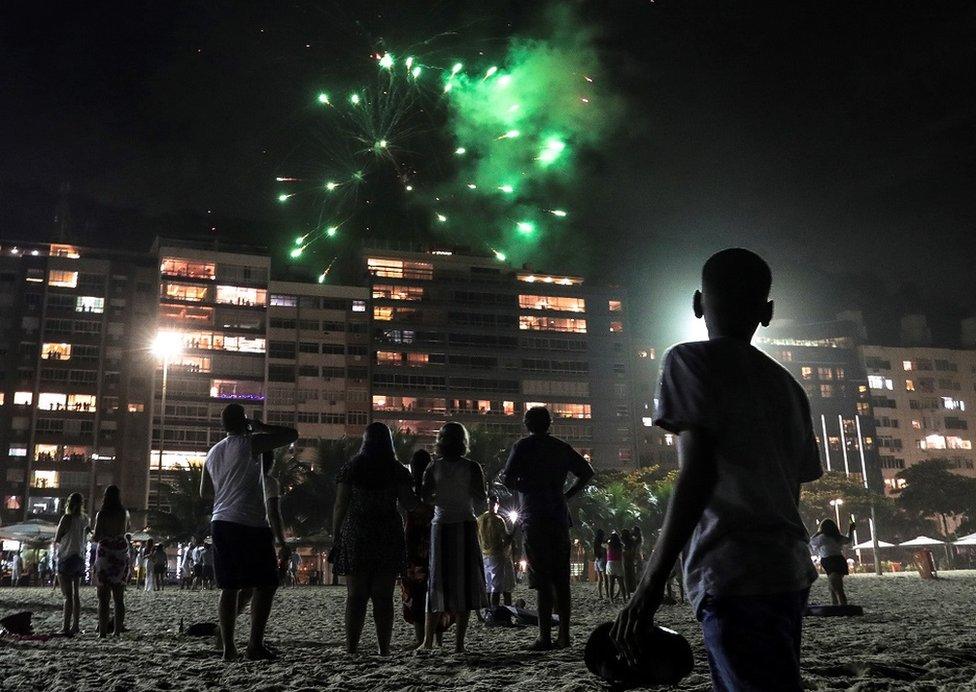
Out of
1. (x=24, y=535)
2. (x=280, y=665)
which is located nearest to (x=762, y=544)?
(x=280, y=665)

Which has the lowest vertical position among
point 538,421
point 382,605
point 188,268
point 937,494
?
point 382,605

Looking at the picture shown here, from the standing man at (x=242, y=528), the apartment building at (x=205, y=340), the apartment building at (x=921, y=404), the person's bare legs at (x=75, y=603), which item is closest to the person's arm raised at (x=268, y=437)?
the standing man at (x=242, y=528)

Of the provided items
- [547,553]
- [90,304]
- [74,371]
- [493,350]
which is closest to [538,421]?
[547,553]

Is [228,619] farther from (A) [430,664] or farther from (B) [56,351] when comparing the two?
(B) [56,351]

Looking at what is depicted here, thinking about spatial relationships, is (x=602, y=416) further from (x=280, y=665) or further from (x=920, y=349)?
(x=280, y=665)

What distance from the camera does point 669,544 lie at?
8.09 feet

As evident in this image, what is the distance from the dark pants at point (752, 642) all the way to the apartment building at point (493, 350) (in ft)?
306

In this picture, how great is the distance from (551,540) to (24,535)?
38206 mm

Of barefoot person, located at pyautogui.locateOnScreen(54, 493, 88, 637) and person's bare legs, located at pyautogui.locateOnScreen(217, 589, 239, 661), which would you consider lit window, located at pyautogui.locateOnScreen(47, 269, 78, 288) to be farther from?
person's bare legs, located at pyautogui.locateOnScreen(217, 589, 239, 661)

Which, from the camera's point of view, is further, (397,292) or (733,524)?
(397,292)

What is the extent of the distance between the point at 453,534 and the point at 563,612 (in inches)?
44.9

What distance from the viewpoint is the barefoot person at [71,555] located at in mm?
10820

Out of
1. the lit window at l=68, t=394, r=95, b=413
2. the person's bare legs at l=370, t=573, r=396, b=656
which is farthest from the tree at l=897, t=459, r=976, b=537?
the person's bare legs at l=370, t=573, r=396, b=656

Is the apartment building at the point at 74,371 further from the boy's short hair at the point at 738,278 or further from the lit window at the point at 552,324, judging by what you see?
the boy's short hair at the point at 738,278
